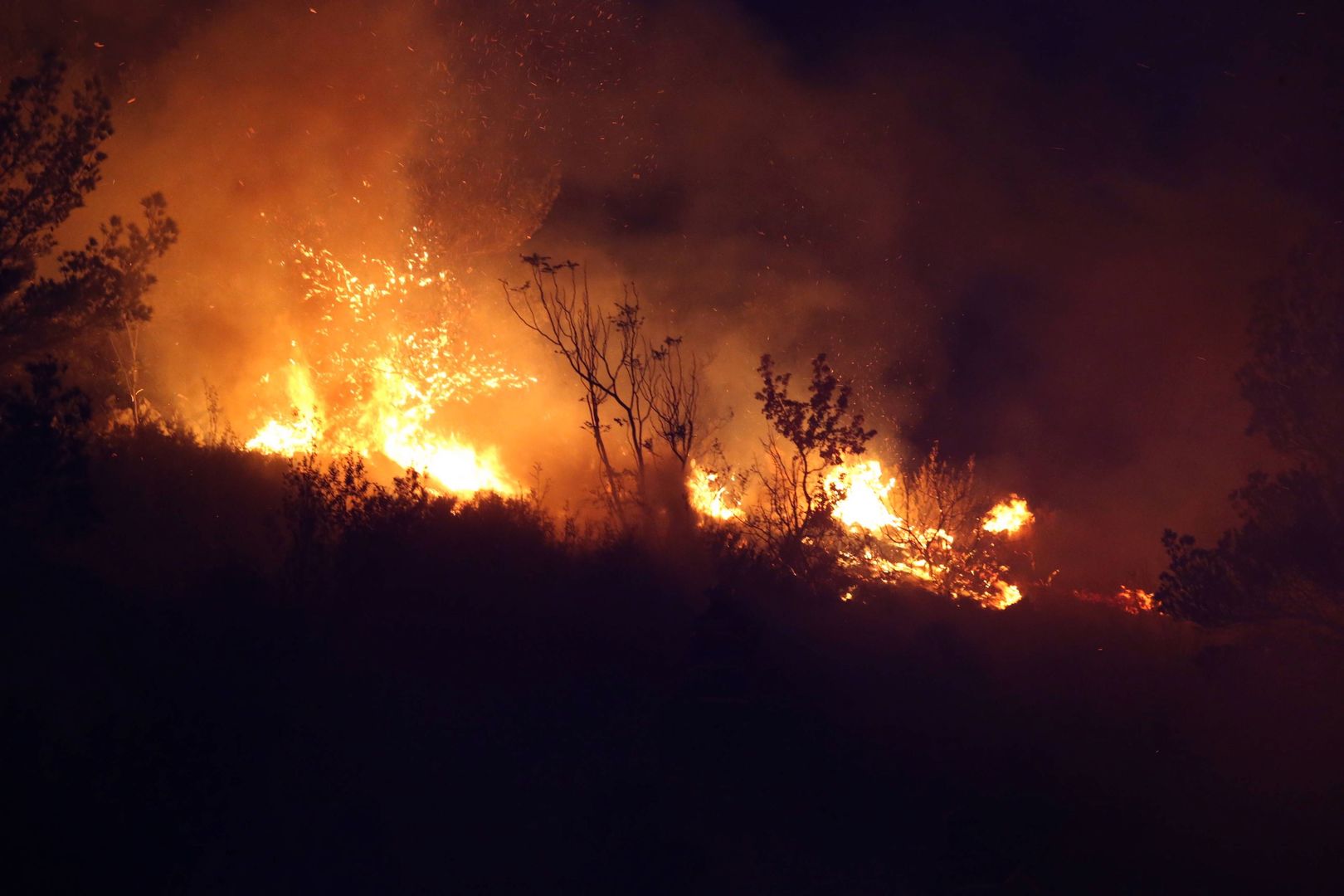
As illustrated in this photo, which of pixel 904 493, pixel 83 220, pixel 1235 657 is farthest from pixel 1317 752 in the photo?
pixel 83 220

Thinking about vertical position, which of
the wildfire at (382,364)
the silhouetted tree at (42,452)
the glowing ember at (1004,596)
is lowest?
the silhouetted tree at (42,452)

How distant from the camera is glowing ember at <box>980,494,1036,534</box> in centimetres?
1745

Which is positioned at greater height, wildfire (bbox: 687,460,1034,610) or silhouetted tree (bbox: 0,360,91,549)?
wildfire (bbox: 687,460,1034,610)

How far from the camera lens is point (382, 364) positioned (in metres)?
17.1

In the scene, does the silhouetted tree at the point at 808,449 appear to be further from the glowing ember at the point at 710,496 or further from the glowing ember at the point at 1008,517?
the glowing ember at the point at 1008,517

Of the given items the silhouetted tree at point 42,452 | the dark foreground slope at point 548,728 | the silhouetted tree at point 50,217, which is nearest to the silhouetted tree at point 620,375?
the dark foreground slope at point 548,728

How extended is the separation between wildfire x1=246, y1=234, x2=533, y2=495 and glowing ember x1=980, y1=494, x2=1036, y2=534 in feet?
31.3

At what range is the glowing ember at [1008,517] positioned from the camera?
1745cm

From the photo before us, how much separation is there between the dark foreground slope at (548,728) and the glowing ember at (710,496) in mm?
2985

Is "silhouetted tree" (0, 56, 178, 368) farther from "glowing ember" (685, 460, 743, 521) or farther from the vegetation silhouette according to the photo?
"glowing ember" (685, 460, 743, 521)

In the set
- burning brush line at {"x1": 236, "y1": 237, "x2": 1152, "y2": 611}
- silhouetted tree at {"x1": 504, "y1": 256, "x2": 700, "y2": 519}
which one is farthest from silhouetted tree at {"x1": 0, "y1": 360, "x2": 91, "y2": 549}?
burning brush line at {"x1": 236, "y1": 237, "x2": 1152, "y2": 611}

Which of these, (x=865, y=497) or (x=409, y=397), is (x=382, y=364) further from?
(x=865, y=497)

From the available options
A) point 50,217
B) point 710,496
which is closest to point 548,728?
point 710,496

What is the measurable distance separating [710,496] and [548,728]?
754cm
